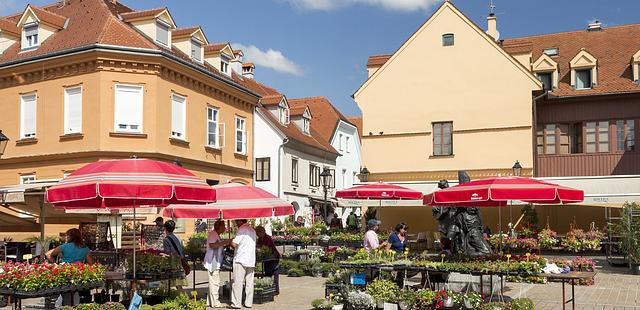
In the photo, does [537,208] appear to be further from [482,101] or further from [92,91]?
[92,91]

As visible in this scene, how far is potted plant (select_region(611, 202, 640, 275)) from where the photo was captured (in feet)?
62.2

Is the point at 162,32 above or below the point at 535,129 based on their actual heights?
above

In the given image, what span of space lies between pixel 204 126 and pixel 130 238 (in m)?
9.85

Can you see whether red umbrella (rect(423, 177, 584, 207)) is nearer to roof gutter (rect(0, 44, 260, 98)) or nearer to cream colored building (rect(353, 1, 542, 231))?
roof gutter (rect(0, 44, 260, 98))

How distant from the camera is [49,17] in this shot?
1128 inches

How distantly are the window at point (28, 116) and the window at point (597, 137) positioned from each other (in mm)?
23876

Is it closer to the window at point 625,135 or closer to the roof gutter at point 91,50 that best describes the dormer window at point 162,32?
the roof gutter at point 91,50

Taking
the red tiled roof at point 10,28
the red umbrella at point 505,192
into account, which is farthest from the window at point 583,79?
the red tiled roof at point 10,28

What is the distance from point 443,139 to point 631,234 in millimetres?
13269

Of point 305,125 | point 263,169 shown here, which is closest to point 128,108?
point 263,169

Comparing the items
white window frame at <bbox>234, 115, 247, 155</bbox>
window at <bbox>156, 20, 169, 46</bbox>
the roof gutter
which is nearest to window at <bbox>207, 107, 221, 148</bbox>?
white window frame at <bbox>234, 115, 247, 155</bbox>

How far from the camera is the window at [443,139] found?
31.6m

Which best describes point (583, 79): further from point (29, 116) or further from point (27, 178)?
point (27, 178)

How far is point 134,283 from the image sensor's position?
10859 millimetres
